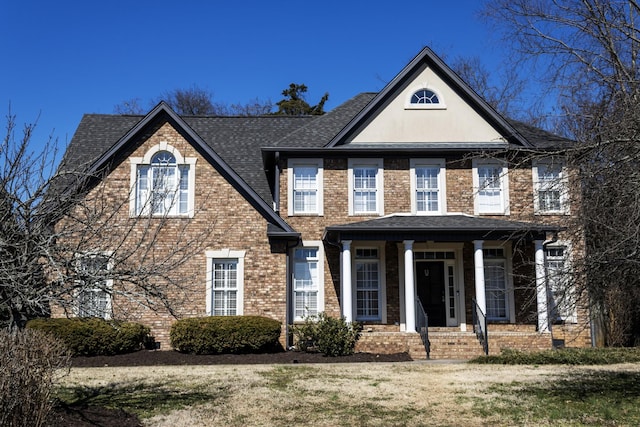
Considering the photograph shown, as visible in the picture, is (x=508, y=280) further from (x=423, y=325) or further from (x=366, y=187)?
(x=366, y=187)

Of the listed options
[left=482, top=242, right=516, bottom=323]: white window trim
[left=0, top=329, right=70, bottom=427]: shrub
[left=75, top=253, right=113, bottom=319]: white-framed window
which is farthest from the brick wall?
[left=0, top=329, right=70, bottom=427]: shrub

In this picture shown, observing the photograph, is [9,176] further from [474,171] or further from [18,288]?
[474,171]

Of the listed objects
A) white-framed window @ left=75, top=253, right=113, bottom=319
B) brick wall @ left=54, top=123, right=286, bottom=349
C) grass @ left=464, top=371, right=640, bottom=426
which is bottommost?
grass @ left=464, top=371, right=640, bottom=426

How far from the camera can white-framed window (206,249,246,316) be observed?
18875 mm

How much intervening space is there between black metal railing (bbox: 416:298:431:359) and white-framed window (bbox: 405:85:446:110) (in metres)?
6.44

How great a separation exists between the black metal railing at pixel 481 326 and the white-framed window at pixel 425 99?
21.1ft

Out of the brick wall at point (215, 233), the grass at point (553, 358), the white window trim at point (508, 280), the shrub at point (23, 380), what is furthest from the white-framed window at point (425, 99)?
the shrub at point (23, 380)

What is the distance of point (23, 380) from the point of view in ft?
23.1

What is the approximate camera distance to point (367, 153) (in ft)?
67.4

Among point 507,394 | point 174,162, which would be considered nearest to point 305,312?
point 174,162

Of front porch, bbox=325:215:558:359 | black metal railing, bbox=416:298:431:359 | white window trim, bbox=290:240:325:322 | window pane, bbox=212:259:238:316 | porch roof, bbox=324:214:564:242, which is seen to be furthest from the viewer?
white window trim, bbox=290:240:325:322

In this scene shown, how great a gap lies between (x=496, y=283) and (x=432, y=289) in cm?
206

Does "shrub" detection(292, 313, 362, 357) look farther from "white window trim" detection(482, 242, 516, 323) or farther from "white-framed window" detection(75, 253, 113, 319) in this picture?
"white-framed window" detection(75, 253, 113, 319)

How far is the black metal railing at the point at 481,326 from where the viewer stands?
1767 cm
